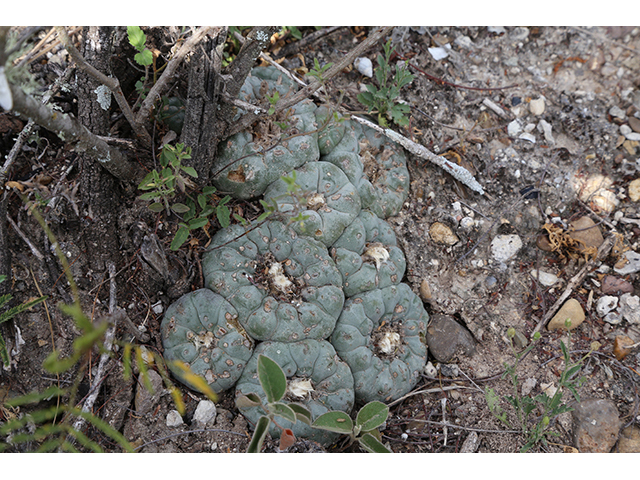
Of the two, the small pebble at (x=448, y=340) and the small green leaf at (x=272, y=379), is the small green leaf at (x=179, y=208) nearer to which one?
the small green leaf at (x=272, y=379)

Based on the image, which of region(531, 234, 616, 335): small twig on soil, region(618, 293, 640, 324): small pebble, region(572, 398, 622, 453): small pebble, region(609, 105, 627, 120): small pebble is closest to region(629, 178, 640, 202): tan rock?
region(531, 234, 616, 335): small twig on soil

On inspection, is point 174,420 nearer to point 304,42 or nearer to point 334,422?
point 334,422

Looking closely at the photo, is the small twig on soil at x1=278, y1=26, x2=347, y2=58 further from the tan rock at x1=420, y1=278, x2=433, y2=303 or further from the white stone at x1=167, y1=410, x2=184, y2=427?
the white stone at x1=167, y1=410, x2=184, y2=427

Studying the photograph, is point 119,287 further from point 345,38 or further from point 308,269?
point 345,38

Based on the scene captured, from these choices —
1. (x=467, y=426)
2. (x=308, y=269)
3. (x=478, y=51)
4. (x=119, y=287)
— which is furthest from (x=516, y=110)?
(x=119, y=287)

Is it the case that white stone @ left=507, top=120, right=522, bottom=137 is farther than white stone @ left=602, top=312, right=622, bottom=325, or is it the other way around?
white stone @ left=507, top=120, right=522, bottom=137

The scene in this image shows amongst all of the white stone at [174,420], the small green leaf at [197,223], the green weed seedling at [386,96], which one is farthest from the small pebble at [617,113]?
the white stone at [174,420]
